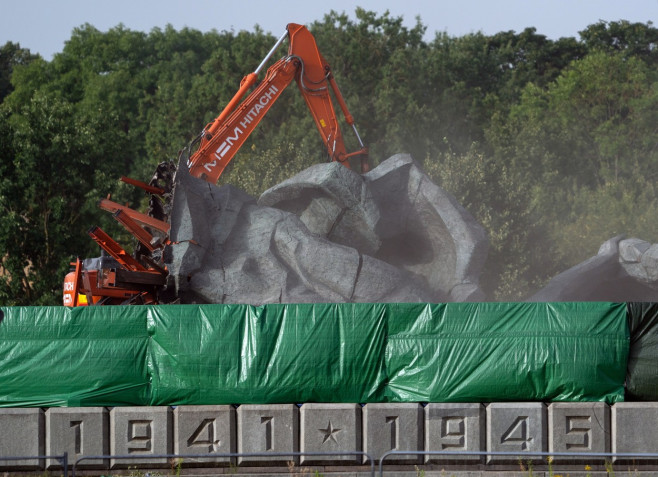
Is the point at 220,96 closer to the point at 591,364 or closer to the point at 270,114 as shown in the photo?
the point at 270,114

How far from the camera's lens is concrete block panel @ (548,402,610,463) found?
13.4 m

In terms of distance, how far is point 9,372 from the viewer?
1380 cm

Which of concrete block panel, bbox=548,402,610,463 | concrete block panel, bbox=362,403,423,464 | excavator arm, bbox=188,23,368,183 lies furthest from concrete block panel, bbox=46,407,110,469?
excavator arm, bbox=188,23,368,183

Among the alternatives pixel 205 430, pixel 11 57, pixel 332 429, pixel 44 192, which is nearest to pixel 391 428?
pixel 332 429

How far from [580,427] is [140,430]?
5778 millimetres

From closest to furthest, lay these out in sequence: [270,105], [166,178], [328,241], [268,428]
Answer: [268,428] → [328,241] → [166,178] → [270,105]

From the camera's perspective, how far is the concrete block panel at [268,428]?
1353 cm

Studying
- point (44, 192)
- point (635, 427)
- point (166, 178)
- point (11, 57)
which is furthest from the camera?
point (11, 57)

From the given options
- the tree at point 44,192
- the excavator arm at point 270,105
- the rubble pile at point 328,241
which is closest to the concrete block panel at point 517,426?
the rubble pile at point 328,241

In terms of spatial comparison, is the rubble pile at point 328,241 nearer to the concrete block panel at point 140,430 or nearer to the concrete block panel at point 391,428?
the concrete block panel at point 140,430

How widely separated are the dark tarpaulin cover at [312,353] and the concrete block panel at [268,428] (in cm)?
19

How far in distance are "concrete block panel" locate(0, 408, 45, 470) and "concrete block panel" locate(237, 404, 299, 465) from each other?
8.77ft

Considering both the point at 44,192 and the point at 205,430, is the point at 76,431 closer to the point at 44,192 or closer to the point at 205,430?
the point at 205,430

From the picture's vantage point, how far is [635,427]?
13.3 meters
